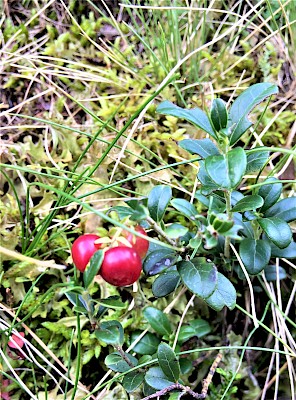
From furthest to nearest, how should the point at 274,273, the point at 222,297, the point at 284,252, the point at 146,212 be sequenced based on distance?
the point at 274,273 → the point at 284,252 → the point at 222,297 → the point at 146,212

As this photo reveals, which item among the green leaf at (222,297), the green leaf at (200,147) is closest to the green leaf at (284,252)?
the green leaf at (222,297)

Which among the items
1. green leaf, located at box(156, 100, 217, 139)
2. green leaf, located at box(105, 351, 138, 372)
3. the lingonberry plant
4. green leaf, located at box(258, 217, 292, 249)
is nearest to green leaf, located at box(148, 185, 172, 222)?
the lingonberry plant

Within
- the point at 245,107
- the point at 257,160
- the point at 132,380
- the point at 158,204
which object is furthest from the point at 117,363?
the point at 245,107

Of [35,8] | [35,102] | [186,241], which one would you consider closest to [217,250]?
[186,241]

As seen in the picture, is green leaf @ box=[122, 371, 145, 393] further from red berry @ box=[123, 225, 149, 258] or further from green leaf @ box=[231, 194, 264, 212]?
green leaf @ box=[231, 194, 264, 212]

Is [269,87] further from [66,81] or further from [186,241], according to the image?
[66,81]

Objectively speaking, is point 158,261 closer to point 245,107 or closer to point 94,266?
point 94,266

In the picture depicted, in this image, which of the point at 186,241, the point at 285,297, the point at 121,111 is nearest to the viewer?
the point at 186,241
